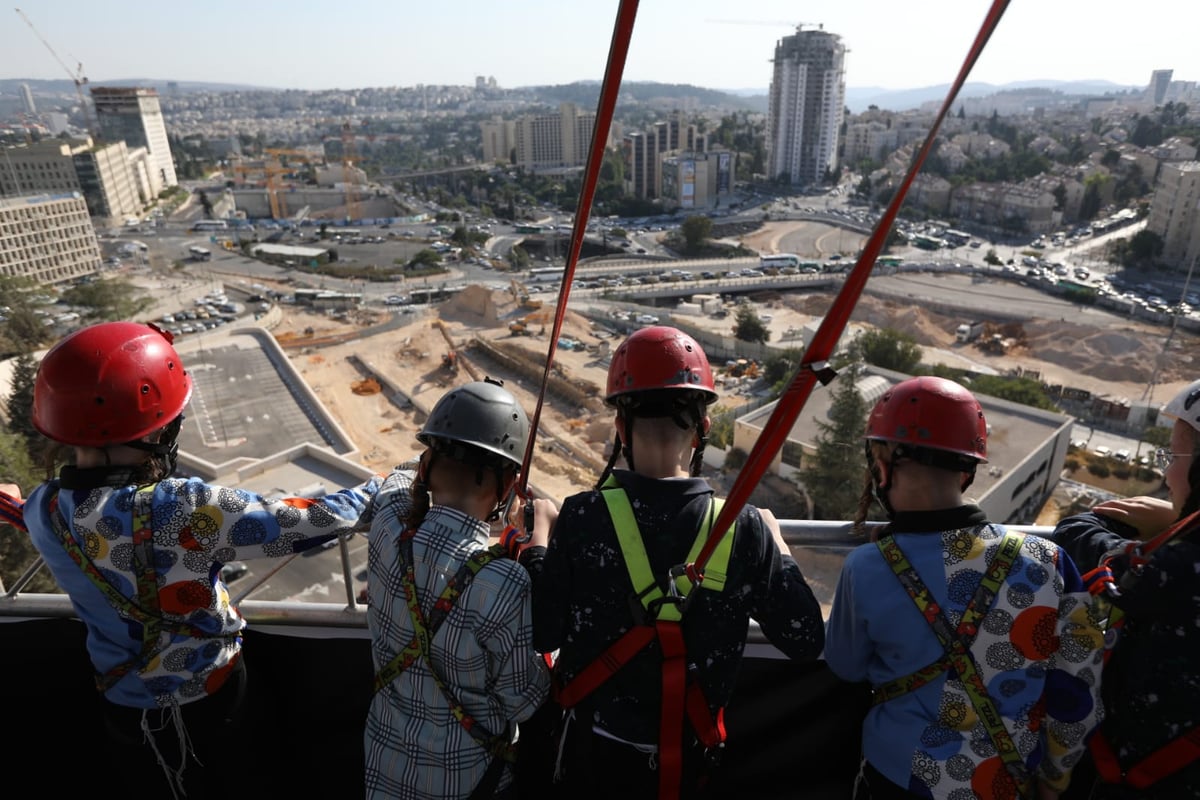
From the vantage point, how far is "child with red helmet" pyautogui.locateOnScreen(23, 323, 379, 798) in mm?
1297

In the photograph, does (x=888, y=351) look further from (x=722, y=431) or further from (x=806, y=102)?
(x=806, y=102)

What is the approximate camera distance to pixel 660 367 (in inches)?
49.5

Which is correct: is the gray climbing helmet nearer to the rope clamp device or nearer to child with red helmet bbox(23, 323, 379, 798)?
child with red helmet bbox(23, 323, 379, 798)

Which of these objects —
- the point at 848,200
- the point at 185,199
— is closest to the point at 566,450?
the point at 848,200

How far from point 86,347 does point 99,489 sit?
0.27 meters

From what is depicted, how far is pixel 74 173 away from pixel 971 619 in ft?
186

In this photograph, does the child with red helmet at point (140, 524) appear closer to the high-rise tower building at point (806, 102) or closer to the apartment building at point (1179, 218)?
the apartment building at point (1179, 218)

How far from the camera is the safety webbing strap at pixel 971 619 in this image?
1140 mm

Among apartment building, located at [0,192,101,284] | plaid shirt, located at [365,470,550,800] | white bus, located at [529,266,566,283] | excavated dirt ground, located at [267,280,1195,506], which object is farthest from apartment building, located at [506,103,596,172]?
plaid shirt, located at [365,470,550,800]

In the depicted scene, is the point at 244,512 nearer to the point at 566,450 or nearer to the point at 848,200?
the point at 566,450

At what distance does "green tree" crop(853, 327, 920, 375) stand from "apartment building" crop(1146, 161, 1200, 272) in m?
22.1

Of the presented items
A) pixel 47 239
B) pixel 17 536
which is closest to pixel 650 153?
pixel 47 239

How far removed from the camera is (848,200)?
194 ft

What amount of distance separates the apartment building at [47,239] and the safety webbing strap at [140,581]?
3712 cm
